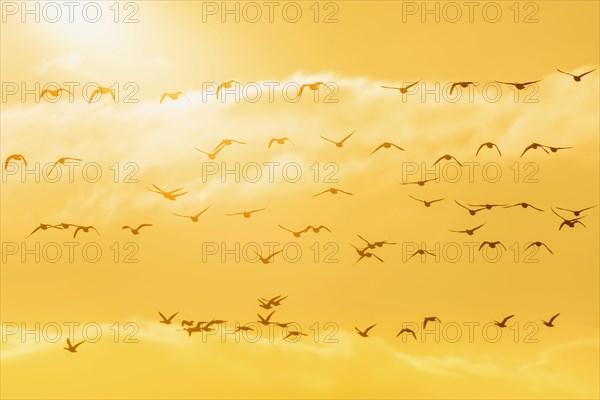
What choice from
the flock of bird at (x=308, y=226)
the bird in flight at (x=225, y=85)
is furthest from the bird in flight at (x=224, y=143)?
the bird in flight at (x=225, y=85)

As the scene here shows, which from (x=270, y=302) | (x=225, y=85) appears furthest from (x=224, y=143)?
(x=270, y=302)

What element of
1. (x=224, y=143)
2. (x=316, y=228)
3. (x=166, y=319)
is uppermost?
(x=224, y=143)

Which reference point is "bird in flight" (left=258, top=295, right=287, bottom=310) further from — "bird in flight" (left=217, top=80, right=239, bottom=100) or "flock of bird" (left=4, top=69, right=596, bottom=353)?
"bird in flight" (left=217, top=80, right=239, bottom=100)

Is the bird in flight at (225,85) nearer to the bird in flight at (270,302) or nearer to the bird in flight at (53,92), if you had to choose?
the bird in flight at (53,92)

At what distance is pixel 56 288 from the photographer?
6.86 ft

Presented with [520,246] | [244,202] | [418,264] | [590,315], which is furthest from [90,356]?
[590,315]

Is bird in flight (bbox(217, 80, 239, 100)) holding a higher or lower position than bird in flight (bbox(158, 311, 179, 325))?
higher

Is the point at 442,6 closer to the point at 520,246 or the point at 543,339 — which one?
the point at 520,246

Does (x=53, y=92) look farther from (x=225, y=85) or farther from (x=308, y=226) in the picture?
(x=308, y=226)

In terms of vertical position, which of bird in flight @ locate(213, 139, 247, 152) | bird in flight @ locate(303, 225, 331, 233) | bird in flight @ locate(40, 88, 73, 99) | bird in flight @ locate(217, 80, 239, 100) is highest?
bird in flight @ locate(217, 80, 239, 100)

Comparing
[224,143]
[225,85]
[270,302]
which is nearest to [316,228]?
[270,302]

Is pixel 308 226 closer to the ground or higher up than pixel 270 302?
higher up

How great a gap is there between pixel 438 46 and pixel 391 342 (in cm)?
100

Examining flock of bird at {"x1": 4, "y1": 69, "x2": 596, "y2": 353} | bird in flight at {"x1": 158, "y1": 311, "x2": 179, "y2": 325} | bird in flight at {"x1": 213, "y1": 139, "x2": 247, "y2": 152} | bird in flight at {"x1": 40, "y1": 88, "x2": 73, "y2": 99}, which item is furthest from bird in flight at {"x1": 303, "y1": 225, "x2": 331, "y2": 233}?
bird in flight at {"x1": 40, "y1": 88, "x2": 73, "y2": 99}
